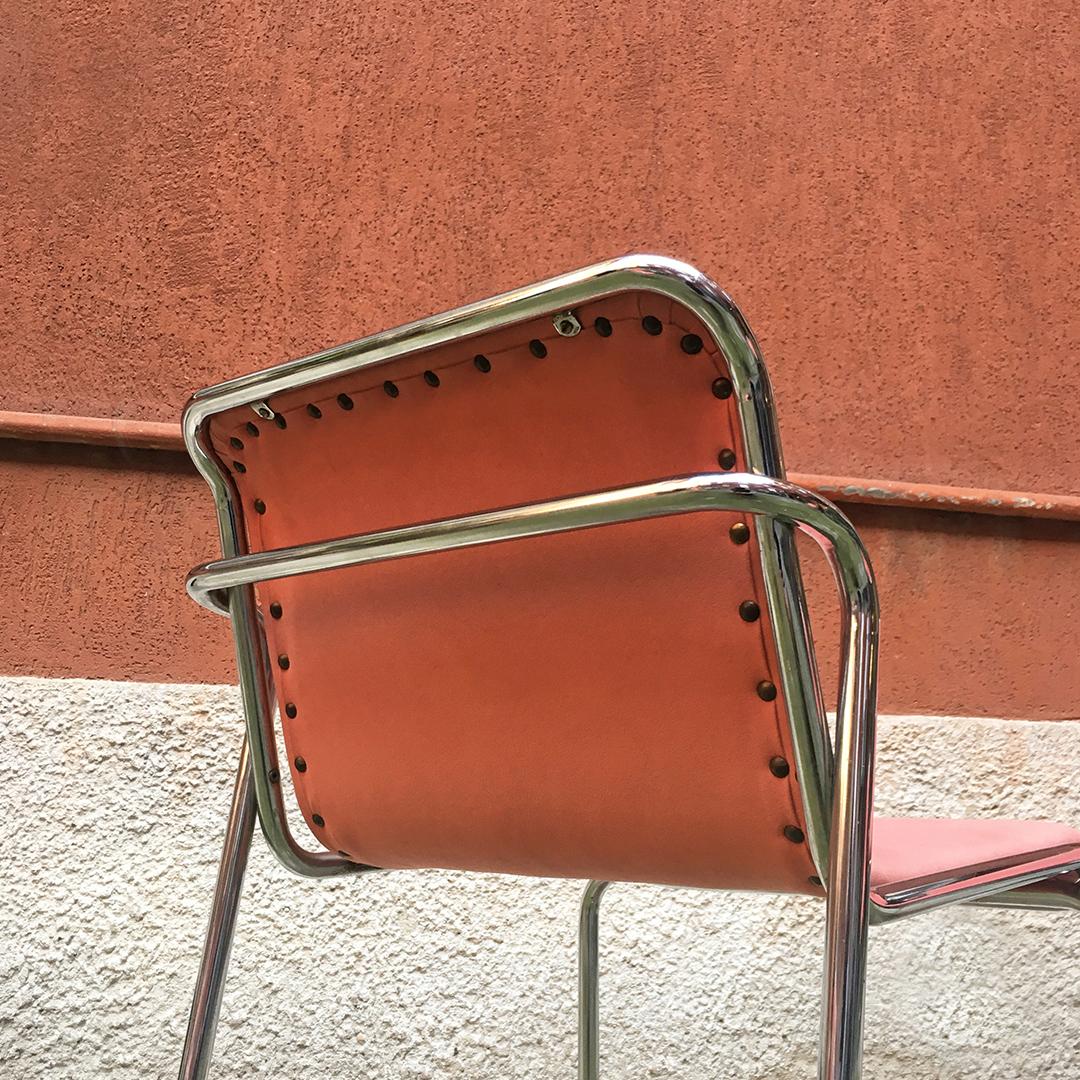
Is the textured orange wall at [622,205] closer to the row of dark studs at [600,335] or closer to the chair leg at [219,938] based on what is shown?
the chair leg at [219,938]

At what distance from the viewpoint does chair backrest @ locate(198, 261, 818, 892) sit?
0.48 meters

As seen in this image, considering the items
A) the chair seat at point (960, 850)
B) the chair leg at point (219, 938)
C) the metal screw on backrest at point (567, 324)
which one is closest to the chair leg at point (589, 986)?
the chair seat at point (960, 850)

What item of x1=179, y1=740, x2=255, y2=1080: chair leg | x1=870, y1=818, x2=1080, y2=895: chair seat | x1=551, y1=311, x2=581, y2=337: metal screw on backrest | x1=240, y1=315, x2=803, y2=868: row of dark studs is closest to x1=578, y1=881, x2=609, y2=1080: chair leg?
x1=870, y1=818, x2=1080, y2=895: chair seat

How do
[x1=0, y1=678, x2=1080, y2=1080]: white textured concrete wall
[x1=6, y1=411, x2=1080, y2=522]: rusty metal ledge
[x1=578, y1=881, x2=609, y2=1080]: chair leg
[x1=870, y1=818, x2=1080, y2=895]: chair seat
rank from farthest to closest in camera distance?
1. [x1=6, y1=411, x2=1080, y2=522]: rusty metal ledge
2. [x1=0, y1=678, x2=1080, y2=1080]: white textured concrete wall
3. [x1=578, y1=881, x2=609, y2=1080]: chair leg
4. [x1=870, y1=818, x2=1080, y2=895]: chair seat

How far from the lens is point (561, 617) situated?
21.2 inches

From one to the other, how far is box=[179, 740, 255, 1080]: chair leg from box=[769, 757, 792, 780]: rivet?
346mm

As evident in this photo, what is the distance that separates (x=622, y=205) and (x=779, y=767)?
1.20 meters

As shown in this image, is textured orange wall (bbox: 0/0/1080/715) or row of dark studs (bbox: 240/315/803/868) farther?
textured orange wall (bbox: 0/0/1080/715)

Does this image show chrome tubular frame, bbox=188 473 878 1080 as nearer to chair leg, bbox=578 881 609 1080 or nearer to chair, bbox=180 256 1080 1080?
chair, bbox=180 256 1080 1080

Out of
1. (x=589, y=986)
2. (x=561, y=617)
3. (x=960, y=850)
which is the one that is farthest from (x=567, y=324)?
(x=589, y=986)

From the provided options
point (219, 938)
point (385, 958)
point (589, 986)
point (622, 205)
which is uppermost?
point (622, 205)

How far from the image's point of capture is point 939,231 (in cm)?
163

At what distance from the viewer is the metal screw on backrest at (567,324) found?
0.48 metres

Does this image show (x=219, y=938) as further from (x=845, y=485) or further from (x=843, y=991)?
(x=845, y=485)
